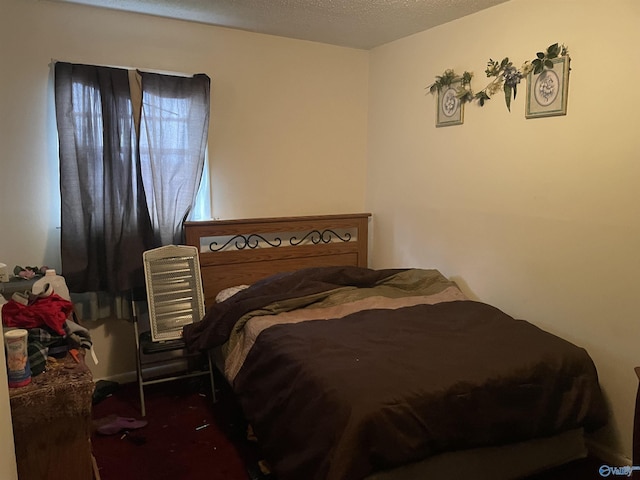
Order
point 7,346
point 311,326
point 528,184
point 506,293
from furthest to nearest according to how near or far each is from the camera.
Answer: point 506,293 < point 528,184 < point 311,326 < point 7,346

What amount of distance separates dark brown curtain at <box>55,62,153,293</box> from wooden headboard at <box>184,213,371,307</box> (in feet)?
1.36

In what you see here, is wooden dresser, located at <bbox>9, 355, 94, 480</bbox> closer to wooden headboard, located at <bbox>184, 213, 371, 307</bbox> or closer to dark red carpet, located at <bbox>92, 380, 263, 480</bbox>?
dark red carpet, located at <bbox>92, 380, 263, 480</bbox>

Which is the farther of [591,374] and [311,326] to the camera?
[311,326]

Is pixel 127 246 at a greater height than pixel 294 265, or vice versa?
pixel 127 246

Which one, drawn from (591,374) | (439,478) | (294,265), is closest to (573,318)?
(591,374)

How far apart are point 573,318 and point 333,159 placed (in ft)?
6.98

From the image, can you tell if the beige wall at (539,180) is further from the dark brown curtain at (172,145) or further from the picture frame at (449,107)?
the dark brown curtain at (172,145)

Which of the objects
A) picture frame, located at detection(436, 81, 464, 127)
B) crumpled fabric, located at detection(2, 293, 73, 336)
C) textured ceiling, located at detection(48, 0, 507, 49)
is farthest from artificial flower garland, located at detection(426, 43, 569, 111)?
crumpled fabric, located at detection(2, 293, 73, 336)

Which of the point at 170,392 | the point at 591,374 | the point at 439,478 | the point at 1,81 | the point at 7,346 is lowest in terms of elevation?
the point at 170,392

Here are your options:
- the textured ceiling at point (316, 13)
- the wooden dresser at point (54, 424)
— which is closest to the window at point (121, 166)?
the textured ceiling at point (316, 13)

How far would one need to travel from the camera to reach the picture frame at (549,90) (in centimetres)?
249

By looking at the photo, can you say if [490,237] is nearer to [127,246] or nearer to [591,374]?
[591,374]

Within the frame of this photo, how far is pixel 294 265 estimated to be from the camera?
3705 mm

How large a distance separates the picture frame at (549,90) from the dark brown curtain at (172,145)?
6.63ft
